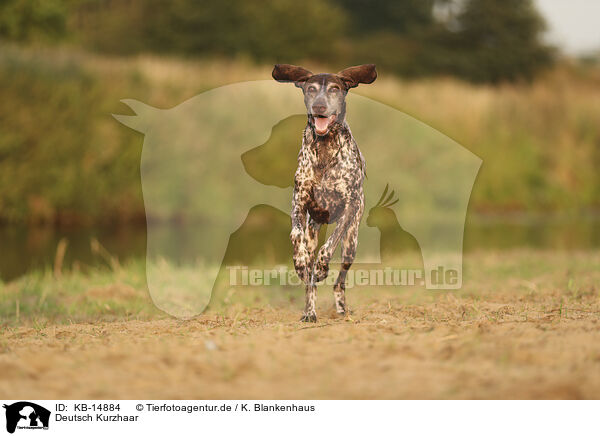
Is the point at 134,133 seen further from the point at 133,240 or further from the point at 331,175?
the point at 331,175

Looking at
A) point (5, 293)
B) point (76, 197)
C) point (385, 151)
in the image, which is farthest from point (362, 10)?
point (5, 293)

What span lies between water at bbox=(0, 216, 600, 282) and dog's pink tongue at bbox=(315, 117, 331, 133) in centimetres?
608

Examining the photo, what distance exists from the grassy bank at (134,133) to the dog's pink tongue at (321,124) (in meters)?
9.62

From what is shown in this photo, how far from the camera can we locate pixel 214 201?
16672 millimetres

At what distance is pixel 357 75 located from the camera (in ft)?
16.4

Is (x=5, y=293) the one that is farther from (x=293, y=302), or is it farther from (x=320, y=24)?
(x=320, y=24)

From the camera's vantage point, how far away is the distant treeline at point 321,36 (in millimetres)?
35719

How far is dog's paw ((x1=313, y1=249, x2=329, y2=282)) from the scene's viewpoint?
15.9ft

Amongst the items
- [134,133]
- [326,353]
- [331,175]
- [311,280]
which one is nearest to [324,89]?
[331,175]
